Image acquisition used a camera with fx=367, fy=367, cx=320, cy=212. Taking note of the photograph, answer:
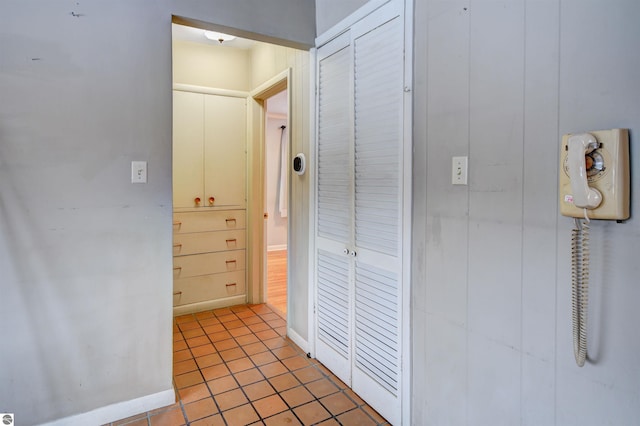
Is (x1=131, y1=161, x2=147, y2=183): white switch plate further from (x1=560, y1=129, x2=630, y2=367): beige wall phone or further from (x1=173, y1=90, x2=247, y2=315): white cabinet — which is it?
(x1=560, y1=129, x2=630, y2=367): beige wall phone

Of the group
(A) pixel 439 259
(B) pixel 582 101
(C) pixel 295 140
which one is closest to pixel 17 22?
(C) pixel 295 140

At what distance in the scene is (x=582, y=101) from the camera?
108cm

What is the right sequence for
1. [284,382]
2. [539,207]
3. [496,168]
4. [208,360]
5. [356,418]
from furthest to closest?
[208,360] → [284,382] → [356,418] → [496,168] → [539,207]

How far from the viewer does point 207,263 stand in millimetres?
3449

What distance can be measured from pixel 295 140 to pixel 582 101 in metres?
1.92

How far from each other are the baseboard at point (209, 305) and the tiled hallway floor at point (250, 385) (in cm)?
28

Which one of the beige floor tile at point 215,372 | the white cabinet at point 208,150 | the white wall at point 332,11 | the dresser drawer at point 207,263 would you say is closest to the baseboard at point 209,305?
the dresser drawer at point 207,263

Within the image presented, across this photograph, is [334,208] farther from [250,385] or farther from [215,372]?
[215,372]

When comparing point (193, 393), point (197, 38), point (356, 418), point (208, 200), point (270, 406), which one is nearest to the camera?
point (356, 418)

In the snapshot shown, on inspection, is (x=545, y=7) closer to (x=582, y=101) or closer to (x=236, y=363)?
(x=582, y=101)

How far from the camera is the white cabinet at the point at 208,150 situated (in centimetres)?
327

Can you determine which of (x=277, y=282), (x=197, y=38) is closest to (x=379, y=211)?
(x=197, y=38)

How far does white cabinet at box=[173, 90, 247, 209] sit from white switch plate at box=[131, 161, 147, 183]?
1.40m

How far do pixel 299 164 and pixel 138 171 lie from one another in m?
1.08
